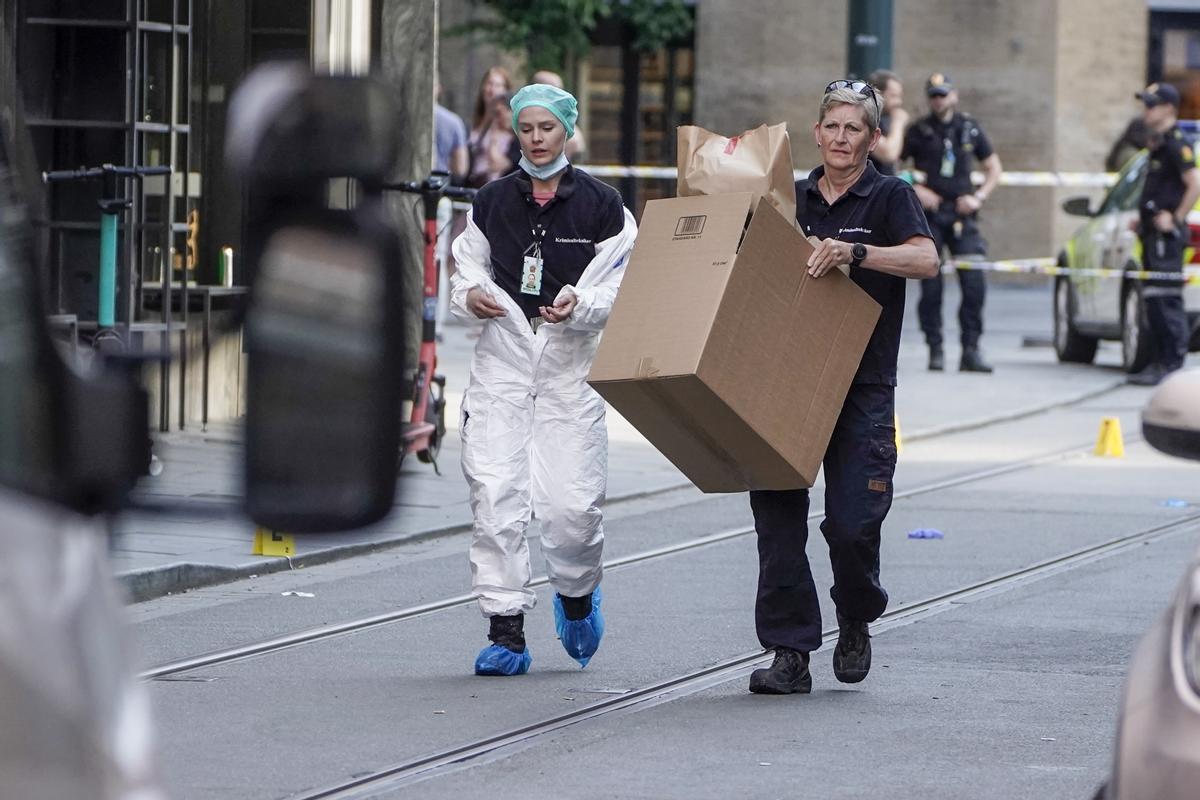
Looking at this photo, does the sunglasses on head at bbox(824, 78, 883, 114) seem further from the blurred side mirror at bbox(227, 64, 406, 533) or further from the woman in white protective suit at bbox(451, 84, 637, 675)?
the blurred side mirror at bbox(227, 64, 406, 533)

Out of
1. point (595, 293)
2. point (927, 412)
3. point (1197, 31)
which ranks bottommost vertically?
point (927, 412)

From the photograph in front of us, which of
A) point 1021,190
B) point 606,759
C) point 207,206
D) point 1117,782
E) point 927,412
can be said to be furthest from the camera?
point 1021,190

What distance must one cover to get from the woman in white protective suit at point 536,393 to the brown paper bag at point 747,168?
0.56 meters

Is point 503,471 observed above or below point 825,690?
above

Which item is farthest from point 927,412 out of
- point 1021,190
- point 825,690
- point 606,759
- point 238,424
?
point 1021,190

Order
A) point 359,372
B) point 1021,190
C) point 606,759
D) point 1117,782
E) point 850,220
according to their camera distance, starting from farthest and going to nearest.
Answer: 1. point 1021,190
2. point 850,220
3. point 606,759
4. point 1117,782
5. point 359,372

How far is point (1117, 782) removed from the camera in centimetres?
346

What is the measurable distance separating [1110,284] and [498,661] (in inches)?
473

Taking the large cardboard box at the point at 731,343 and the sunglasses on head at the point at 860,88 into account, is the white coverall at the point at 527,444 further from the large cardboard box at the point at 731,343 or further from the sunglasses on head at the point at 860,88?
the sunglasses on head at the point at 860,88

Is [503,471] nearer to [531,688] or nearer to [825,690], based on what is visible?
[531,688]

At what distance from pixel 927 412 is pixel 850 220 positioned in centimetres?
871

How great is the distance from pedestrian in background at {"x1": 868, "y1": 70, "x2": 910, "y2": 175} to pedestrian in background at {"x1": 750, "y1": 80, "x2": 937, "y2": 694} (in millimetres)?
9565

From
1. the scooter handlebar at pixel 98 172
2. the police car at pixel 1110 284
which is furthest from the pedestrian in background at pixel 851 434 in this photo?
the police car at pixel 1110 284

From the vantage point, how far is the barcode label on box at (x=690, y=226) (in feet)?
21.4
